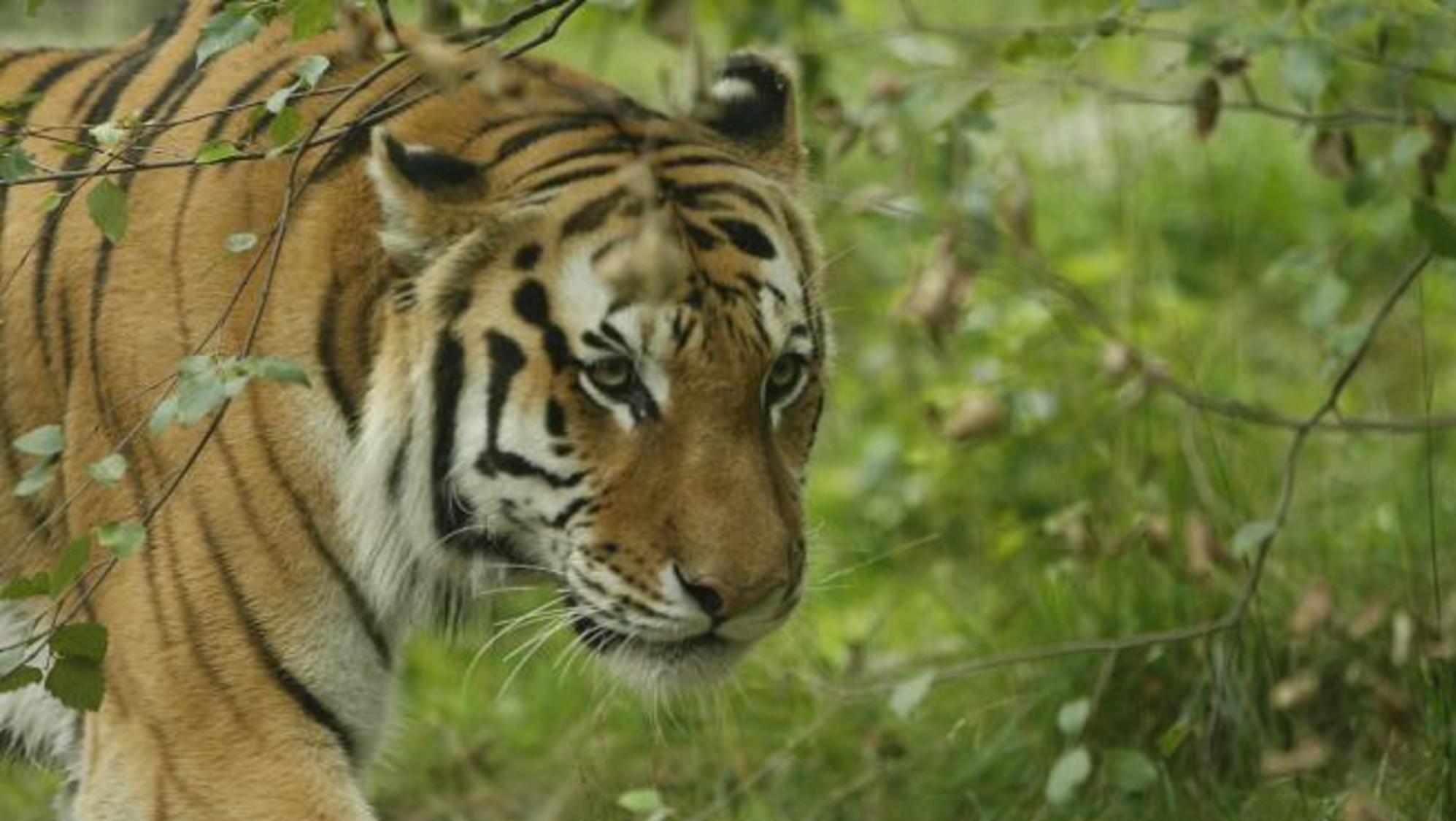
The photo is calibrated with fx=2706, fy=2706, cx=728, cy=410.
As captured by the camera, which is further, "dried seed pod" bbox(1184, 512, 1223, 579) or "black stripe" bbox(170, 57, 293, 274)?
"dried seed pod" bbox(1184, 512, 1223, 579)

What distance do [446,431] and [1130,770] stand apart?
3.80ft

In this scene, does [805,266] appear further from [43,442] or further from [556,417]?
[43,442]

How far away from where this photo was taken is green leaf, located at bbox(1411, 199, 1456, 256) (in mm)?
3445

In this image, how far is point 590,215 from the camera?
3.59 m

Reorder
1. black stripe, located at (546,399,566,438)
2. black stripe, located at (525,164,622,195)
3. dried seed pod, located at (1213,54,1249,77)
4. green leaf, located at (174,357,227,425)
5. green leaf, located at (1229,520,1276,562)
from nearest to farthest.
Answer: green leaf, located at (174,357,227,425) → black stripe, located at (546,399,566,438) → black stripe, located at (525,164,622,195) → green leaf, located at (1229,520,1276,562) → dried seed pod, located at (1213,54,1249,77)

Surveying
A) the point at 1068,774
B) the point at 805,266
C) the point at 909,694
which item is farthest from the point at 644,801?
the point at 805,266

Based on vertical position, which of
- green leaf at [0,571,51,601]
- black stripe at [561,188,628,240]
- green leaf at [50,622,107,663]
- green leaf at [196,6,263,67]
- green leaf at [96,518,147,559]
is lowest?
green leaf at [50,622,107,663]

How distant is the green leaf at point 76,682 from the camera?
3.16 metres

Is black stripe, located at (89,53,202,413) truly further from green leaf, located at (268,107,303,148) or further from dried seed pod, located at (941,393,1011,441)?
dried seed pod, located at (941,393,1011,441)

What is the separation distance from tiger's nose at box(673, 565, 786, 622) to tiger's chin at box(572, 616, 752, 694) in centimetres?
11

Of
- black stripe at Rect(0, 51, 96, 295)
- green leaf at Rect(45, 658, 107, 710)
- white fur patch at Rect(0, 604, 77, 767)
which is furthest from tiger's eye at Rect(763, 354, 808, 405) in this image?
black stripe at Rect(0, 51, 96, 295)

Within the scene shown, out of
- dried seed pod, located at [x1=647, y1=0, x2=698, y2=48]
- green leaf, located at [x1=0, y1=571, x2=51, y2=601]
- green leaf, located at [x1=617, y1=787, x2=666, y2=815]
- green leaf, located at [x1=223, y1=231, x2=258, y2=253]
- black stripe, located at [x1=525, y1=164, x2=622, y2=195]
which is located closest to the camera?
dried seed pod, located at [x1=647, y1=0, x2=698, y2=48]

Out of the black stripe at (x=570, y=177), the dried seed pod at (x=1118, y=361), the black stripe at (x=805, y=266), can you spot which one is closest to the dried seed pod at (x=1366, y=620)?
the dried seed pod at (x=1118, y=361)

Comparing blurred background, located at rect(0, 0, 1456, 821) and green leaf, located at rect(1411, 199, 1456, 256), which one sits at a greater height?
green leaf, located at rect(1411, 199, 1456, 256)
